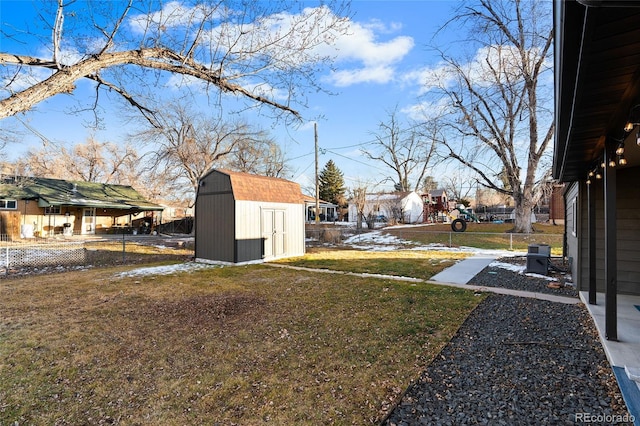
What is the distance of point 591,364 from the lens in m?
3.12

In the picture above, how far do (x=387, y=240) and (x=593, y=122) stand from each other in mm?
15124

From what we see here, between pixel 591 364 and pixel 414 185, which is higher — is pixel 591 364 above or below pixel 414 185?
below

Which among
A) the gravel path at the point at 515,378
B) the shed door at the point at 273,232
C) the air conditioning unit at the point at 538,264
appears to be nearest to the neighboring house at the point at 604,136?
the gravel path at the point at 515,378

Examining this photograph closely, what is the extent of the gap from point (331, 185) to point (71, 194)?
1126 inches

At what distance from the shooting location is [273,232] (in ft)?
37.0

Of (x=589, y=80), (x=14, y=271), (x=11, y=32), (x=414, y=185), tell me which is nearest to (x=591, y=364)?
(x=589, y=80)

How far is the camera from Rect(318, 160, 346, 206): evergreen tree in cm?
4172

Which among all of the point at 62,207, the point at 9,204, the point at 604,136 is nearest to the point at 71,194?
the point at 62,207

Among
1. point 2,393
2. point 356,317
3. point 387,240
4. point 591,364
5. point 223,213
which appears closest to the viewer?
point 2,393

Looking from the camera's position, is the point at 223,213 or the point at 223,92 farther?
the point at 223,213

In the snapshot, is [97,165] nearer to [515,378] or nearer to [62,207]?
[62,207]

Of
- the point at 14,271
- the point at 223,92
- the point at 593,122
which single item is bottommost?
the point at 14,271

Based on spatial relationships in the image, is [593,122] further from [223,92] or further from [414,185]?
[414,185]

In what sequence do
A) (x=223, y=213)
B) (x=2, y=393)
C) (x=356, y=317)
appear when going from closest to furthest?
(x=2, y=393) < (x=356, y=317) < (x=223, y=213)
